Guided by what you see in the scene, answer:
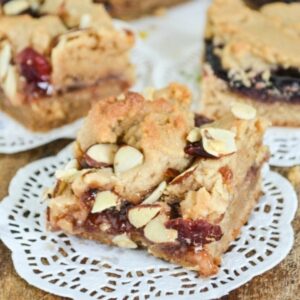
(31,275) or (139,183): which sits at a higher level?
(139,183)

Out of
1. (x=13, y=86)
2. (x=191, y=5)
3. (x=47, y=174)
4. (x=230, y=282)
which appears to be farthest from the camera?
(x=191, y=5)

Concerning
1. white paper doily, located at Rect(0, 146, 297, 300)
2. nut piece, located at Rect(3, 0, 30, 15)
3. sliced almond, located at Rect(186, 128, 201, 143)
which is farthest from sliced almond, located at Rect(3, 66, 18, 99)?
sliced almond, located at Rect(186, 128, 201, 143)

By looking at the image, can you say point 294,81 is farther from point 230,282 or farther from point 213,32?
point 230,282

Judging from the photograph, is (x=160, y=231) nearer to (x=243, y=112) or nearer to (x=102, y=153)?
(x=102, y=153)

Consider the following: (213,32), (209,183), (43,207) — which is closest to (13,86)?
(43,207)

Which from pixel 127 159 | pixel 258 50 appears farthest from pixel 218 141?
pixel 258 50

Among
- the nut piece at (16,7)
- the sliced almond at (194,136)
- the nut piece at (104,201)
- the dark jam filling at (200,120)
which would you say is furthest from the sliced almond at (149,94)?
the nut piece at (16,7)
